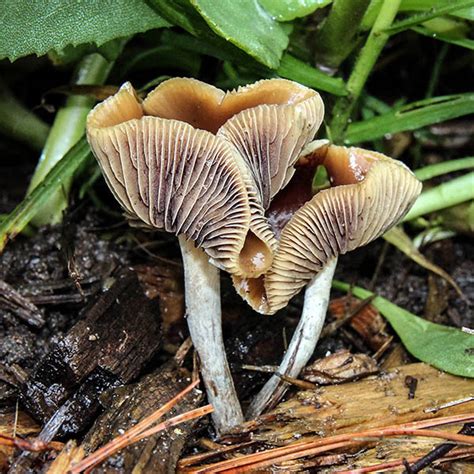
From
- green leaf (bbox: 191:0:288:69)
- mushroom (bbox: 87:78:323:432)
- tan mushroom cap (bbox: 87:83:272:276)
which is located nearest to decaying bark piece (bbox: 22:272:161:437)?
mushroom (bbox: 87:78:323:432)

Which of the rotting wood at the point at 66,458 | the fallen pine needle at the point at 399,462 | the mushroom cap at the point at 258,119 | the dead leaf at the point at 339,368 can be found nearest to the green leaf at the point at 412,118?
the mushroom cap at the point at 258,119

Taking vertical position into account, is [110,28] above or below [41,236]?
above

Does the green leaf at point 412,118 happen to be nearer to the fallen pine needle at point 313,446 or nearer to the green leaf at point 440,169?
the green leaf at point 440,169

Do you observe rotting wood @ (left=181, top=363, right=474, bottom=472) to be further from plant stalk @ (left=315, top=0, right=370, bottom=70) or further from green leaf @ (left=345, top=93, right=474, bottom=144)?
plant stalk @ (left=315, top=0, right=370, bottom=70)

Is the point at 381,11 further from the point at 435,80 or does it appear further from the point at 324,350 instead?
the point at 324,350

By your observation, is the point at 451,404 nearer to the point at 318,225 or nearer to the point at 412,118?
the point at 318,225

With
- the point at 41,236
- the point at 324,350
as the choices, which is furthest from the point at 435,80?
the point at 41,236
